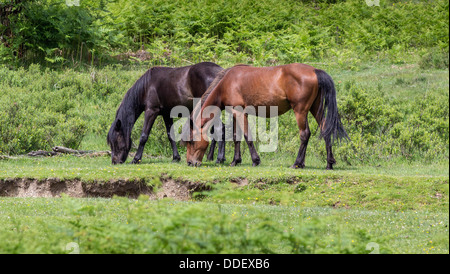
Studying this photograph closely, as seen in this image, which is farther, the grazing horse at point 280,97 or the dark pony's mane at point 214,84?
the dark pony's mane at point 214,84

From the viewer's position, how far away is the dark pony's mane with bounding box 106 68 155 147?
15.8 m

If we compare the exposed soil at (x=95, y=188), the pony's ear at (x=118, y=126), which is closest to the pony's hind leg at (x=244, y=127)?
the exposed soil at (x=95, y=188)

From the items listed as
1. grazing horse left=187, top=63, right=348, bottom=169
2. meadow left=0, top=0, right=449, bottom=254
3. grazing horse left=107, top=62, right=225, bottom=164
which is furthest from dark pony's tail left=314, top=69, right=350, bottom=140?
grazing horse left=107, top=62, right=225, bottom=164

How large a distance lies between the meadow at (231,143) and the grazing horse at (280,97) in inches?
Result: 32.1

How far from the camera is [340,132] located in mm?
14133

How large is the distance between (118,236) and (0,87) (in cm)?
1753

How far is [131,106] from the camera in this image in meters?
15.9

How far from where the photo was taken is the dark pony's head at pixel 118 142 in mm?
15641

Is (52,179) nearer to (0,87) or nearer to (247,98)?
(247,98)

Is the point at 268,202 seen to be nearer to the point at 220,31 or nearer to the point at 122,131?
the point at 122,131

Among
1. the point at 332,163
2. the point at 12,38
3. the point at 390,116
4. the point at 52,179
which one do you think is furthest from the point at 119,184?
the point at 12,38

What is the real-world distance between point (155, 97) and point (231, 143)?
9.55 feet

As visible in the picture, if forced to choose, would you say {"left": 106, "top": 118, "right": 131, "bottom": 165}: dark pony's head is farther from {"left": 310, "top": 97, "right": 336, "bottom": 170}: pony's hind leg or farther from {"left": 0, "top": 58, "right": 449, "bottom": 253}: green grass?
{"left": 310, "top": 97, "right": 336, "bottom": 170}: pony's hind leg

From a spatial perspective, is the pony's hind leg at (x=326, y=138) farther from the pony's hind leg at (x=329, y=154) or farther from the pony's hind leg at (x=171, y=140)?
the pony's hind leg at (x=171, y=140)
